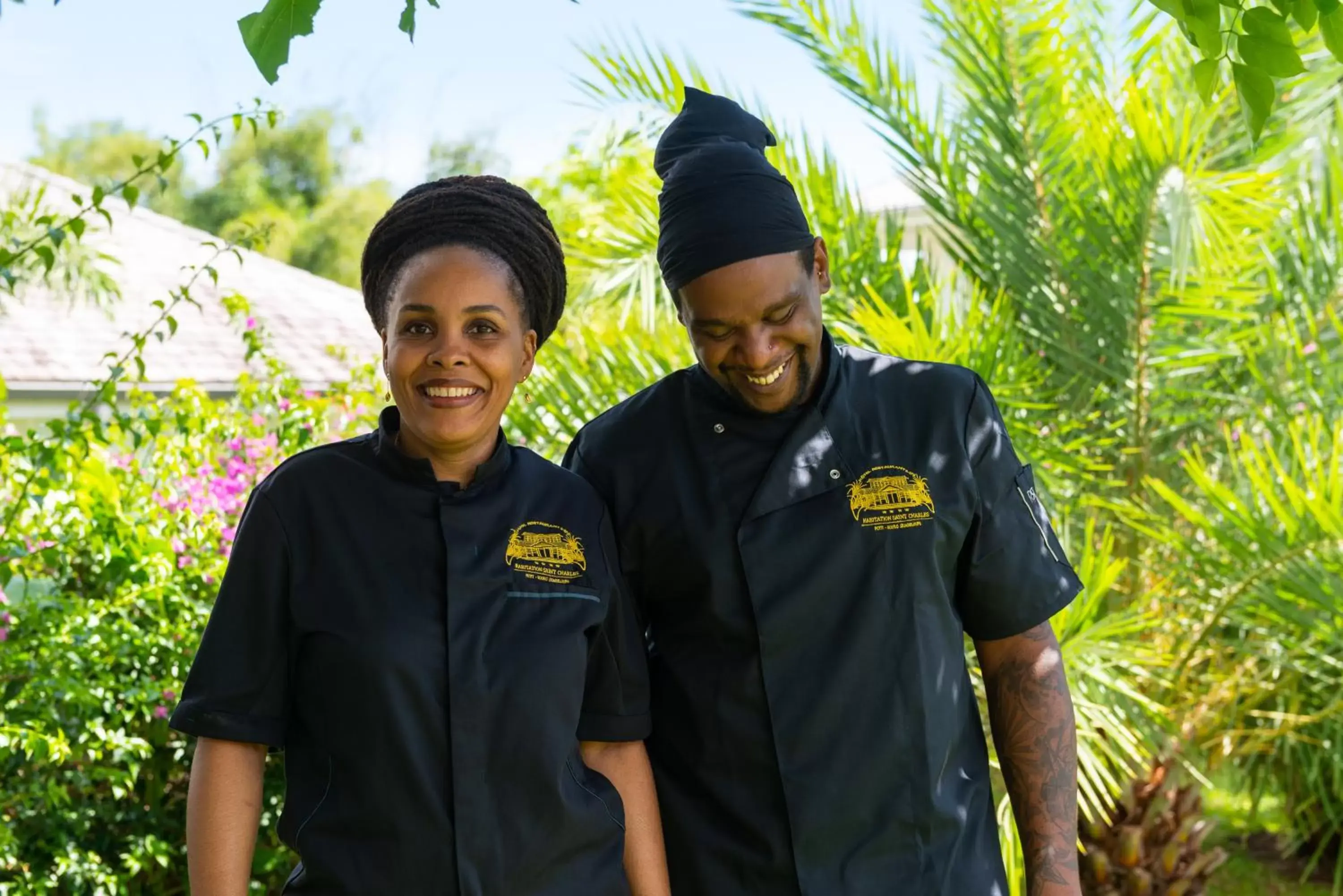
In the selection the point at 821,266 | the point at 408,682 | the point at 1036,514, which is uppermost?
the point at 821,266

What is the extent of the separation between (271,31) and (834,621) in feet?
3.93

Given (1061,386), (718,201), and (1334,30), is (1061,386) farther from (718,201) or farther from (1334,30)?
(1334,30)

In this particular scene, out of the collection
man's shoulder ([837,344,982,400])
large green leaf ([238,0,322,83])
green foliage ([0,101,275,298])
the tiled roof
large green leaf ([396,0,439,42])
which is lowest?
A: man's shoulder ([837,344,982,400])

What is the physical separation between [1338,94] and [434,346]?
4656mm

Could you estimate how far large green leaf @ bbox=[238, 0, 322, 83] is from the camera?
1.65 metres

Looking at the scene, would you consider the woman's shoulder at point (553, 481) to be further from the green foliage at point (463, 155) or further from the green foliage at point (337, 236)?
the green foliage at point (463, 155)

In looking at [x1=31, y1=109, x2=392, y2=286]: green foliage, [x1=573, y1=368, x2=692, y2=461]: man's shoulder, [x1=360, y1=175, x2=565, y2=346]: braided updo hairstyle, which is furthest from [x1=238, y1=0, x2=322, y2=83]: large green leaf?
[x1=31, y1=109, x2=392, y2=286]: green foliage

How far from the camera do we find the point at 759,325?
2.22 m

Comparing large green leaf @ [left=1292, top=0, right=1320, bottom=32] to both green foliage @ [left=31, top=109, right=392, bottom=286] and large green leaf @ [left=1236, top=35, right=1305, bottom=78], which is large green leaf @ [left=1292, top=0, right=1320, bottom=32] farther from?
green foliage @ [left=31, top=109, right=392, bottom=286]

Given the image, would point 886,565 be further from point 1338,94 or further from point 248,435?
point 1338,94

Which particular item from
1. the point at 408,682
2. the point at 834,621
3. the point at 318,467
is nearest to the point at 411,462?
the point at 318,467

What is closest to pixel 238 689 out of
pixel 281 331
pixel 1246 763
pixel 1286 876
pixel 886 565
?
pixel 886 565

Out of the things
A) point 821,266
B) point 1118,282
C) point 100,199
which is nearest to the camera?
point 821,266

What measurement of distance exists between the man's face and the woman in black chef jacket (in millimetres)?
264
